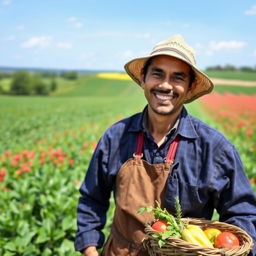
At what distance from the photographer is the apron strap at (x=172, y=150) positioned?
230 centimetres

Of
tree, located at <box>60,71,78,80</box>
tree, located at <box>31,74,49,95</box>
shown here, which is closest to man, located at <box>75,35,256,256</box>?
tree, located at <box>31,74,49,95</box>

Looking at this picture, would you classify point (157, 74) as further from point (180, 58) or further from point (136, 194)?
point (136, 194)

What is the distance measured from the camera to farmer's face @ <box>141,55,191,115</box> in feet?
7.63

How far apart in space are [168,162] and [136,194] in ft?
0.79

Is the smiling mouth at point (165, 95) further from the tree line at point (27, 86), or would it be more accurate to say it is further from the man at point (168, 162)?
the tree line at point (27, 86)

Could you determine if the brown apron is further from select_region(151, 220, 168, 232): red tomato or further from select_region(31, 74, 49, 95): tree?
select_region(31, 74, 49, 95): tree

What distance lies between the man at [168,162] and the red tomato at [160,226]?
27 centimetres

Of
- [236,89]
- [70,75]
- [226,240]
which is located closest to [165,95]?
[226,240]

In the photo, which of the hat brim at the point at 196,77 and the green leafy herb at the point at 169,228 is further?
the hat brim at the point at 196,77

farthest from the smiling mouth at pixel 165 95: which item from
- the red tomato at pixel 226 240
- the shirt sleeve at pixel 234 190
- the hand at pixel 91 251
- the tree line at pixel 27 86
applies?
the tree line at pixel 27 86

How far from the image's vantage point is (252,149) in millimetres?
10062

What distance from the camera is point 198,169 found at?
230 cm

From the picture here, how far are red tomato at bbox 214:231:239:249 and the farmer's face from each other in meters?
0.72

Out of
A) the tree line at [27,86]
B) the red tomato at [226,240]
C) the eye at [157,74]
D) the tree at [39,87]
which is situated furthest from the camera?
the tree at [39,87]
